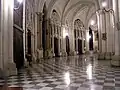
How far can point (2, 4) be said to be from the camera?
6297 millimetres

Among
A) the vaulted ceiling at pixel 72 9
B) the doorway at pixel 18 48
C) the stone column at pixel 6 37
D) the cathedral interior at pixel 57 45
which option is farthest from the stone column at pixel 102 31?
the stone column at pixel 6 37

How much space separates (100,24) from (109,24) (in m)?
0.93

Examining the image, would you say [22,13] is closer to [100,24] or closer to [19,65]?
[19,65]

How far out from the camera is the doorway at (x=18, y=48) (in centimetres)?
804

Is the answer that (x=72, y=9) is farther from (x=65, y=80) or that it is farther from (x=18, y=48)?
(x=65, y=80)

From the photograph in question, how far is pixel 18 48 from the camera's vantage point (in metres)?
8.65

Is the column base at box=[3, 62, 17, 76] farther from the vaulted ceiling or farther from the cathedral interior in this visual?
the vaulted ceiling

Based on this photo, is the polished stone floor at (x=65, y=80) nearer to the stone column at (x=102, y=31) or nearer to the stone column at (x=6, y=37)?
the stone column at (x=6, y=37)

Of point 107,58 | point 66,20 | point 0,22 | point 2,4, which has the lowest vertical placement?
point 107,58

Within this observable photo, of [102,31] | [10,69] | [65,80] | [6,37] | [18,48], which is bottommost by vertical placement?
[65,80]

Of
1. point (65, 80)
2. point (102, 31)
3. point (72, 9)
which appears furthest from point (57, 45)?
point (65, 80)

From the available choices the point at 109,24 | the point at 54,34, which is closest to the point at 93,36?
the point at 54,34

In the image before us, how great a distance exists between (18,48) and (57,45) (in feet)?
50.7

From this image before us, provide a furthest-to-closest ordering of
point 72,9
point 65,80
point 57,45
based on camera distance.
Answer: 1. point 72,9
2. point 57,45
3. point 65,80
